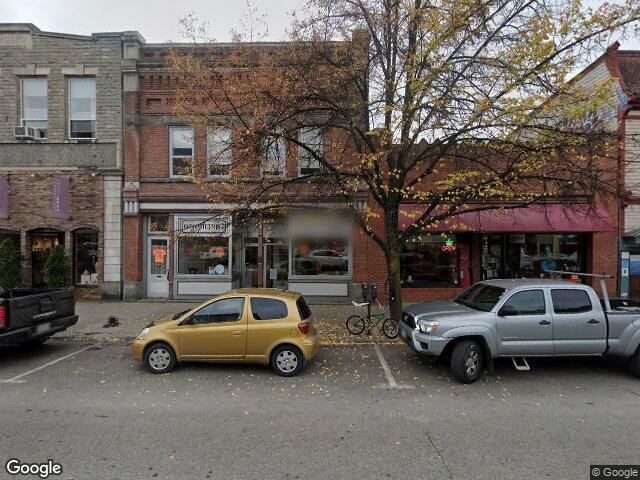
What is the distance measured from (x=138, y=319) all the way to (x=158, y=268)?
351cm

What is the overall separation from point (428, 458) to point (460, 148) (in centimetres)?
688

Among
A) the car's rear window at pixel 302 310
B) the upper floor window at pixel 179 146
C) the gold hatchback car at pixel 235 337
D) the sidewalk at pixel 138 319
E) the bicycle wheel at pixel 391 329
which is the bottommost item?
the sidewalk at pixel 138 319

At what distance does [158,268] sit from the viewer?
551 inches

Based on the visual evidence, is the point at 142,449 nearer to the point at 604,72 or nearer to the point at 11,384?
the point at 11,384

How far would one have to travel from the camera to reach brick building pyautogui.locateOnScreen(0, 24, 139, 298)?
1357cm

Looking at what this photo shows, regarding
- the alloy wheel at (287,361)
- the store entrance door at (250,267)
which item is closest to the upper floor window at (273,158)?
the store entrance door at (250,267)

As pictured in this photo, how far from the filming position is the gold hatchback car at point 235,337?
659 centimetres

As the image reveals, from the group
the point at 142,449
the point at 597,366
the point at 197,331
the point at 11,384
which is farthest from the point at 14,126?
the point at 597,366

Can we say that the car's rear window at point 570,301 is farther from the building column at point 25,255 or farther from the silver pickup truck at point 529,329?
the building column at point 25,255

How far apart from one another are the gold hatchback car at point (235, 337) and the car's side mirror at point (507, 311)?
10.7ft

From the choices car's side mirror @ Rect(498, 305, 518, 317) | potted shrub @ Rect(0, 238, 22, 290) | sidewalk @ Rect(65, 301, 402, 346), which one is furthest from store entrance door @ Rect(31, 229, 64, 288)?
car's side mirror @ Rect(498, 305, 518, 317)

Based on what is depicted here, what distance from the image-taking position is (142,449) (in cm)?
412

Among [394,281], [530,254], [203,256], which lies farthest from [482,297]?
[203,256]

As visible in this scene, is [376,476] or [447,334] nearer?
[376,476]
